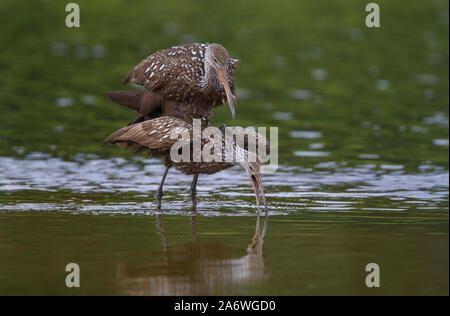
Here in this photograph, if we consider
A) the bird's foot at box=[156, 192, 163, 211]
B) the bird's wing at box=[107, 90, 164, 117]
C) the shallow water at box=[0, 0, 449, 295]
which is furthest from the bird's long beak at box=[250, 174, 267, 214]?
the bird's wing at box=[107, 90, 164, 117]

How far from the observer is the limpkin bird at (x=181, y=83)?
13.3m

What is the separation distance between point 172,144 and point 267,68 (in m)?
16.1

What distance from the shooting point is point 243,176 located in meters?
15.8

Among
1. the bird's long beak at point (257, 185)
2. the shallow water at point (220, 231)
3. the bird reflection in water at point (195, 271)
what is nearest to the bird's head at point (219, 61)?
the bird's long beak at point (257, 185)

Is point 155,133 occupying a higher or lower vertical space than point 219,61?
lower

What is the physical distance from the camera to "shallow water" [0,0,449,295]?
31.2 feet

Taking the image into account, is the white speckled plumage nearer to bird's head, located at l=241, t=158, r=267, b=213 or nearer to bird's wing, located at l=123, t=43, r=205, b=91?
bird's wing, located at l=123, t=43, r=205, b=91

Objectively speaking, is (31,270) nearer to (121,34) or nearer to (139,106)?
(139,106)

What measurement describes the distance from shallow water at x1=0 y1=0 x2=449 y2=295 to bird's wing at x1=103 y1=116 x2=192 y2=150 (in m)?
0.89

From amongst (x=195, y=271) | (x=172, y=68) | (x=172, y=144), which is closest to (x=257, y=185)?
(x=172, y=144)

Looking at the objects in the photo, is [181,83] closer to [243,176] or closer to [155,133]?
[155,133]

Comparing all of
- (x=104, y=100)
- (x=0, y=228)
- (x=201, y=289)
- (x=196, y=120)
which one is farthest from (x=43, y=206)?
(x=104, y=100)

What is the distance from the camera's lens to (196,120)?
13281mm

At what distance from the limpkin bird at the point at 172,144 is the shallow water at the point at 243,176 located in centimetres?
58
